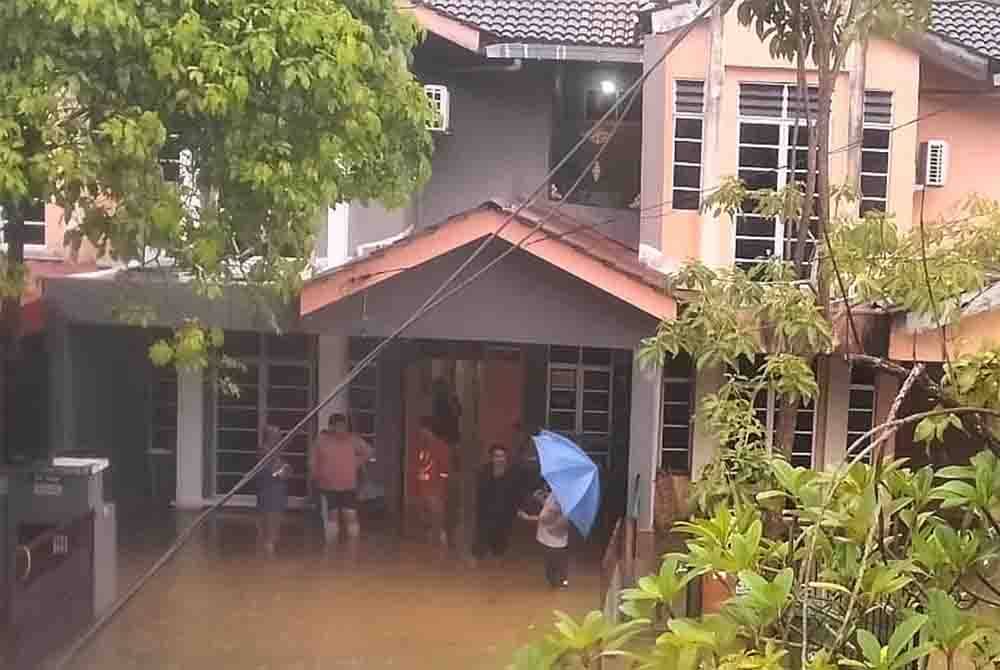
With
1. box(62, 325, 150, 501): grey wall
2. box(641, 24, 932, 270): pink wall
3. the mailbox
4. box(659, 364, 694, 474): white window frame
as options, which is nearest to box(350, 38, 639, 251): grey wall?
box(641, 24, 932, 270): pink wall

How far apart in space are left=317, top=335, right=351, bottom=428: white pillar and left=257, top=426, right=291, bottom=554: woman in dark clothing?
8.5 inches

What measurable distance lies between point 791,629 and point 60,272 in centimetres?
282

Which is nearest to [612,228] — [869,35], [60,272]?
[869,35]

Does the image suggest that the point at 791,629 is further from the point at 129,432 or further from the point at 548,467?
the point at 129,432

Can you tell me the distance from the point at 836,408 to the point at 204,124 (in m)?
2.03

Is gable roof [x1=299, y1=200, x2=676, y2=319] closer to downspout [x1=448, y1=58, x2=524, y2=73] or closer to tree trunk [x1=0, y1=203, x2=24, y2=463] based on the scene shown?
downspout [x1=448, y1=58, x2=524, y2=73]

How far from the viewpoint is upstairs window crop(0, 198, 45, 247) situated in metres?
3.01

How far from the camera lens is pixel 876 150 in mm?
3303

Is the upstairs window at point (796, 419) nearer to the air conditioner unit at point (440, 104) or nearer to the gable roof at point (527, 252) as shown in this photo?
the gable roof at point (527, 252)

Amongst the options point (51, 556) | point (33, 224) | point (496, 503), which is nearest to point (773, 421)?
point (496, 503)

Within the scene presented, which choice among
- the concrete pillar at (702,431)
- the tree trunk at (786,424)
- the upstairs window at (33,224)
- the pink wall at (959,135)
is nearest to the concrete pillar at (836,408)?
the tree trunk at (786,424)

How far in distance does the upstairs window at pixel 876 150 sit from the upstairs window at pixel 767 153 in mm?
186

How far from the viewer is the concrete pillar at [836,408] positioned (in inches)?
122

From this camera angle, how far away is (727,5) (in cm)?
311
